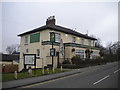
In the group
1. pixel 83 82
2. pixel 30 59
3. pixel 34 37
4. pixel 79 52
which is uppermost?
pixel 34 37

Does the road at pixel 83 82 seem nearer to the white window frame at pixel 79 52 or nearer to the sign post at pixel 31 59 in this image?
the sign post at pixel 31 59

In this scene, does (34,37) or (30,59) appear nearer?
(30,59)

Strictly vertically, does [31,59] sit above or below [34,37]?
below

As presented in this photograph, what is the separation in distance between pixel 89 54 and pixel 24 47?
16.2 meters

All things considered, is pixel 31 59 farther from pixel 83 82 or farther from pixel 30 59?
pixel 83 82

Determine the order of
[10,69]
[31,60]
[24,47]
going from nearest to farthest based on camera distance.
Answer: [31,60]
[10,69]
[24,47]

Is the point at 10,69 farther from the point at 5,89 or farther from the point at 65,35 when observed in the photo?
the point at 5,89

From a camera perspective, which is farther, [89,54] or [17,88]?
[89,54]

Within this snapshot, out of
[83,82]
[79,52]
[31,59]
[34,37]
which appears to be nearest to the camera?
[83,82]

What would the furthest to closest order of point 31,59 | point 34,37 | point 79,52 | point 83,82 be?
point 34,37
point 79,52
point 31,59
point 83,82

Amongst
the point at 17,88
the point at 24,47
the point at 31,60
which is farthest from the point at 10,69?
the point at 17,88

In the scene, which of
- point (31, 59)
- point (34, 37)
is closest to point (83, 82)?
point (31, 59)

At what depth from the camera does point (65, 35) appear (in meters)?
35.1

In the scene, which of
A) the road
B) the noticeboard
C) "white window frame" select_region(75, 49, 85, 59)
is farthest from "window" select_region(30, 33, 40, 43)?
the road
